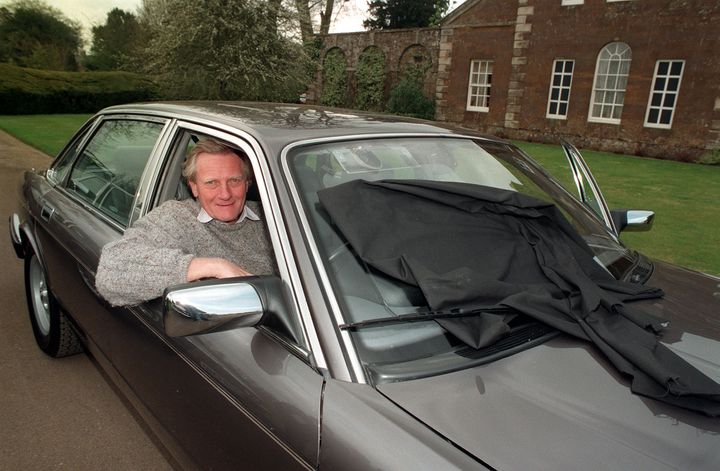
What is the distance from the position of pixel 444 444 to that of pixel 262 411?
56cm

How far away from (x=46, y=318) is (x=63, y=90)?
27.0m

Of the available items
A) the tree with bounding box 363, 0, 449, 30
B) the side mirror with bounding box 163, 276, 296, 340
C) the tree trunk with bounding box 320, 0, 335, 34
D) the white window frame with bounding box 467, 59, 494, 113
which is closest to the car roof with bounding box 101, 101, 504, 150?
the side mirror with bounding box 163, 276, 296, 340

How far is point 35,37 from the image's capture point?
4459 centimetres

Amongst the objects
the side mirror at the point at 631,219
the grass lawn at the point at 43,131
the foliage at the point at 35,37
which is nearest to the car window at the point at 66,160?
the side mirror at the point at 631,219

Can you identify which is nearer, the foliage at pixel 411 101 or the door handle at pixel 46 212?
the door handle at pixel 46 212

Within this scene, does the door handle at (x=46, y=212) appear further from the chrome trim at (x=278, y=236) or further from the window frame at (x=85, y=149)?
the chrome trim at (x=278, y=236)

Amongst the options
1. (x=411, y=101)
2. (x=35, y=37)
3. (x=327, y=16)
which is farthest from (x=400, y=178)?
(x=35, y=37)

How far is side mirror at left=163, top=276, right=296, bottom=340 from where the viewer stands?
1.47 metres

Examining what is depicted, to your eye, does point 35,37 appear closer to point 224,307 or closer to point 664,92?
point 664,92

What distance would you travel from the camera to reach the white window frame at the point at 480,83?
23.0 m

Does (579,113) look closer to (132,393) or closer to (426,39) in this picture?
(426,39)

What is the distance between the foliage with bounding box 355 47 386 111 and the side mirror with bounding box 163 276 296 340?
27.2m

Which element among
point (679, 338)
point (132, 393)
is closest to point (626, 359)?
point (679, 338)

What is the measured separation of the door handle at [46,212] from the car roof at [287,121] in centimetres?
87
